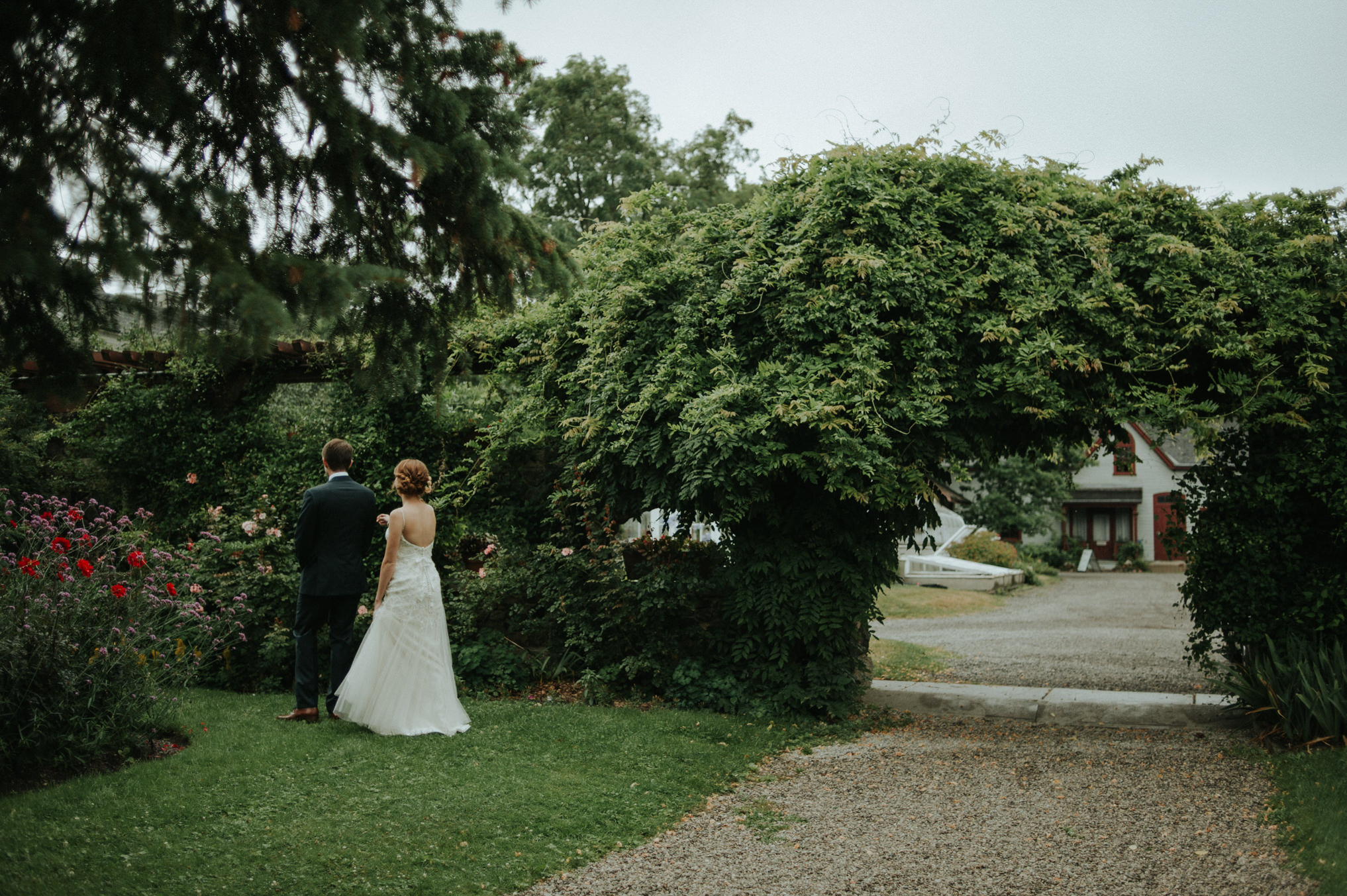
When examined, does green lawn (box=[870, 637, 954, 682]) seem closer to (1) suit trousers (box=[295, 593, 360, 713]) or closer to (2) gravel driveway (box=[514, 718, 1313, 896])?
(2) gravel driveway (box=[514, 718, 1313, 896])

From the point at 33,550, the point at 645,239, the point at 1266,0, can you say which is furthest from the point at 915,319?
the point at 33,550

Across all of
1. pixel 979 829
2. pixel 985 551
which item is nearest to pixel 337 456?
pixel 979 829

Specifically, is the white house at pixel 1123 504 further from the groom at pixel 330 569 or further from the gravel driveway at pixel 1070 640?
the groom at pixel 330 569

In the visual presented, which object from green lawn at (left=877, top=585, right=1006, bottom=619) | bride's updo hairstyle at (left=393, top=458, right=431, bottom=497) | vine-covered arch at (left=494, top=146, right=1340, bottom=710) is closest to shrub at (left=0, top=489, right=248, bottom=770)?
bride's updo hairstyle at (left=393, top=458, right=431, bottom=497)

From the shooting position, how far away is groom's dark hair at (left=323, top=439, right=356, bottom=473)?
6.71 m

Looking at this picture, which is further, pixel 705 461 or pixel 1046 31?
pixel 1046 31

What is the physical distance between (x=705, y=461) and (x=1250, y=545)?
4.41 m

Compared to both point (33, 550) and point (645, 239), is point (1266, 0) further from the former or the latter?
point (33, 550)

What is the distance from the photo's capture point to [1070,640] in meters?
14.1

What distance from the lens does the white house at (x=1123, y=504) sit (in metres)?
35.7

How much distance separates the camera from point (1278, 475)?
6.89 metres

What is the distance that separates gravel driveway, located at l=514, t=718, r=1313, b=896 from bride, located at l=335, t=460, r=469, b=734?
7.70 ft

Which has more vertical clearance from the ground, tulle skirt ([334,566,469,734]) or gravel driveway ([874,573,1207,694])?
tulle skirt ([334,566,469,734])

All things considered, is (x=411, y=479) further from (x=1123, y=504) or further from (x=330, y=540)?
(x=1123, y=504)
